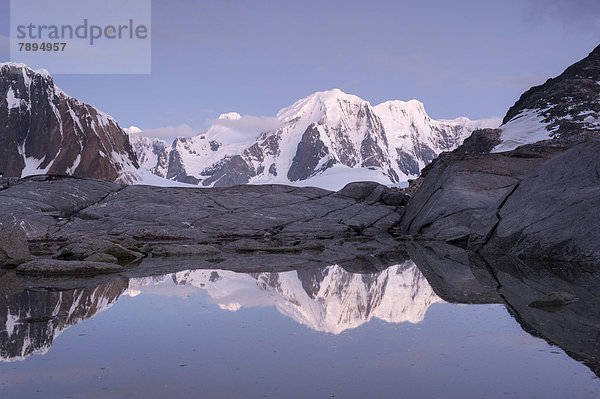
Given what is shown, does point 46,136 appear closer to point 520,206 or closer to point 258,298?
point 520,206

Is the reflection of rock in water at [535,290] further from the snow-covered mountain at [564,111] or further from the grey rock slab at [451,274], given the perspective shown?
the snow-covered mountain at [564,111]

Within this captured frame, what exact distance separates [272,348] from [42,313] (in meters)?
3.41

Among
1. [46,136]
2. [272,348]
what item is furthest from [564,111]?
[46,136]

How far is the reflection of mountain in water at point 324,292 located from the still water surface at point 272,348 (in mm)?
40

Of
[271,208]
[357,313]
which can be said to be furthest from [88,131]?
[357,313]

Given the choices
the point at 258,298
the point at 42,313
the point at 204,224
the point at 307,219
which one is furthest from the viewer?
the point at 307,219

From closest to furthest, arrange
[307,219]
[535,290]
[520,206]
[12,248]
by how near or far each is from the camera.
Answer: [535,290] < [12,248] < [520,206] < [307,219]

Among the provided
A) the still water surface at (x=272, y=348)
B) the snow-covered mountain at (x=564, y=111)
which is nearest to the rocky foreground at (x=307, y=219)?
the still water surface at (x=272, y=348)

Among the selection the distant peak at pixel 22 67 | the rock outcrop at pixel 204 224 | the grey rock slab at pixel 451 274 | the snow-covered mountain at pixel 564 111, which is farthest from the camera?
the distant peak at pixel 22 67

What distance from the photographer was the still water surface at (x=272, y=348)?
3971mm

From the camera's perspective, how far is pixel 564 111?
43562 mm

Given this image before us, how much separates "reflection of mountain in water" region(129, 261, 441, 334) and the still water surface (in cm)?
4

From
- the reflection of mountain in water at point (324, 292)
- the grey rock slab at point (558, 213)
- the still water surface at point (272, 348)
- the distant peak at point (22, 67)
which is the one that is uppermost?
the distant peak at point (22, 67)

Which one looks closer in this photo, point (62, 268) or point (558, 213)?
point (62, 268)
